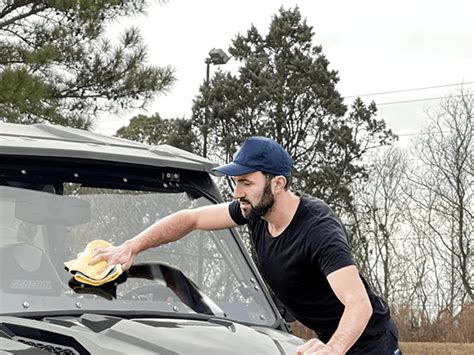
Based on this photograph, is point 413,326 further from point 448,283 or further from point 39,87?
point 448,283

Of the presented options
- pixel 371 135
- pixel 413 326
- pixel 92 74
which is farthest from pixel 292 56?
pixel 413 326

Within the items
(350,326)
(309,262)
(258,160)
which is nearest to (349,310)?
(350,326)

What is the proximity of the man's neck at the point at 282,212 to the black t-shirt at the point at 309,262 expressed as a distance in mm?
24

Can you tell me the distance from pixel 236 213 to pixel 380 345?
82cm

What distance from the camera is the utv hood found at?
3268 mm

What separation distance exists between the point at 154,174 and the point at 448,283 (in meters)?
30.2

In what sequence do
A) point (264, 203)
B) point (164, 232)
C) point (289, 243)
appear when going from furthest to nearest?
point (164, 232) < point (289, 243) < point (264, 203)

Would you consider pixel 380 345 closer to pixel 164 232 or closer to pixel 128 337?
pixel 164 232

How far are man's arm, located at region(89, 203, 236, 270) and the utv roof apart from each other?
0.22 m

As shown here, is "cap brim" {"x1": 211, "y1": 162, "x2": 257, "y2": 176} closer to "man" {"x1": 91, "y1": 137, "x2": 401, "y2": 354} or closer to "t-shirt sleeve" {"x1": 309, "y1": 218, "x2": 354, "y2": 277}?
"man" {"x1": 91, "y1": 137, "x2": 401, "y2": 354}

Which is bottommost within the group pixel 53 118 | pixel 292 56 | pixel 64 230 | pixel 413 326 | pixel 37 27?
pixel 413 326

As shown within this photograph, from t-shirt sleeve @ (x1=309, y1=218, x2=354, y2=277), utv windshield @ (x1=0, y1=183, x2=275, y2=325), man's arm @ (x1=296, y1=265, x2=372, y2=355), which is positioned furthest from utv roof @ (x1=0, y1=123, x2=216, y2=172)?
man's arm @ (x1=296, y1=265, x2=372, y2=355)

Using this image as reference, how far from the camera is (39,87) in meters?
19.0

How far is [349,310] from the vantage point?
3.66m
